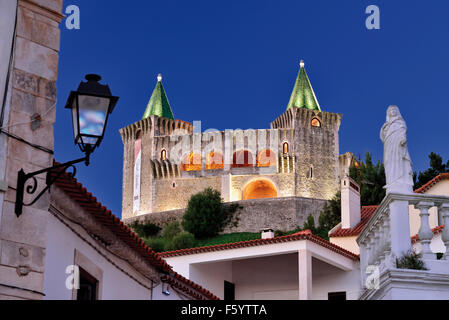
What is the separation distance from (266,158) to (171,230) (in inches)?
586

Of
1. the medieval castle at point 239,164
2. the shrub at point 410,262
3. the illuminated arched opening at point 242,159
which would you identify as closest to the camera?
the shrub at point 410,262

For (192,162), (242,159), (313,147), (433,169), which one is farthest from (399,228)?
(192,162)

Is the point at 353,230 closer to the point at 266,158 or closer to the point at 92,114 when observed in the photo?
the point at 92,114

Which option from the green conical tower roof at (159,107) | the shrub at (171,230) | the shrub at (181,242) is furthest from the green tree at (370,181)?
the green conical tower roof at (159,107)

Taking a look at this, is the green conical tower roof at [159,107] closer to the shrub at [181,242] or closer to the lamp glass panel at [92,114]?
the shrub at [181,242]

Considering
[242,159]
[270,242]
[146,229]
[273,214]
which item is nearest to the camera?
[270,242]

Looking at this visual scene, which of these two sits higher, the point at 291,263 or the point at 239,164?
the point at 239,164

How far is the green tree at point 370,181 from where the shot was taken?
49.5 metres

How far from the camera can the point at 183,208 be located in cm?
7400

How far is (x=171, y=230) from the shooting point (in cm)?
6869

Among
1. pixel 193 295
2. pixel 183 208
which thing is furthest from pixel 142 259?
pixel 183 208

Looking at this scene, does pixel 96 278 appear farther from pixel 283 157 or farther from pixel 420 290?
pixel 283 157

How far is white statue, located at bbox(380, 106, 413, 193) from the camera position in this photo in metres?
9.62

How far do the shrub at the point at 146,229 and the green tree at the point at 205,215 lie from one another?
3.58 m
